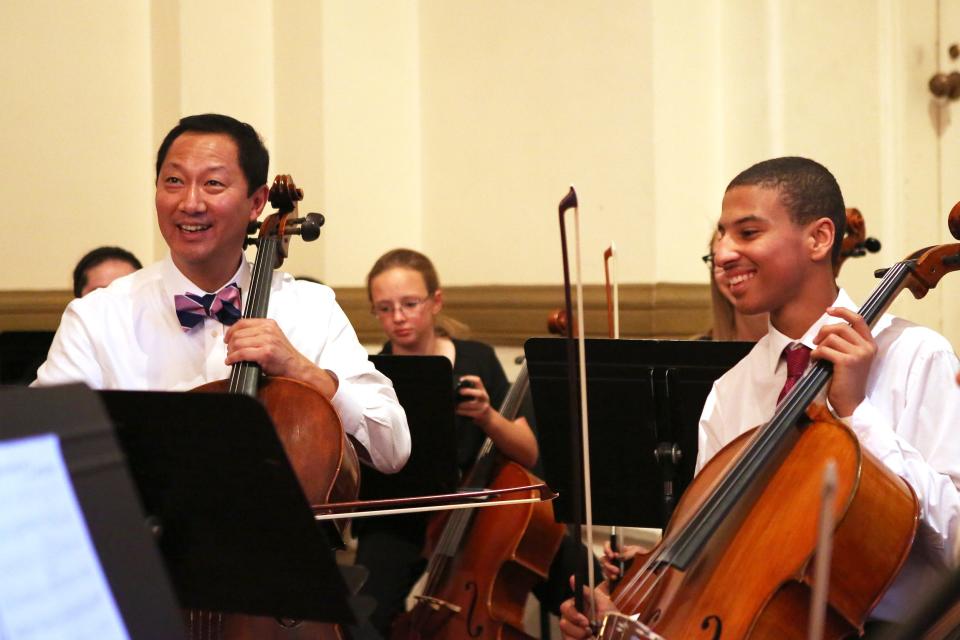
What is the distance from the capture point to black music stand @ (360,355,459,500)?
2.50 meters

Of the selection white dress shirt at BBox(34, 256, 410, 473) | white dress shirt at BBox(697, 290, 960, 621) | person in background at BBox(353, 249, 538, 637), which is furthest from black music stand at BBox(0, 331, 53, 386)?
white dress shirt at BBox(697, 290, 960, 621)

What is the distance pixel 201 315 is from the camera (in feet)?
7.38

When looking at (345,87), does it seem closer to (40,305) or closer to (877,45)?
(40,305)

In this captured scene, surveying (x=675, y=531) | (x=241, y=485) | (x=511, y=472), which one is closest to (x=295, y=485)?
(x=241, y=485)

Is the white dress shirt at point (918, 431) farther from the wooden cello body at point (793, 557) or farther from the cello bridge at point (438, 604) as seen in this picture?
the cello bridge at point (438, 604)

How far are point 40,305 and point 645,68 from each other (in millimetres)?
2138

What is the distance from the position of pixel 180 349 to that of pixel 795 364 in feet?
3.91

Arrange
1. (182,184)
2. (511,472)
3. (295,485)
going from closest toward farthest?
1. (295,485)
2. (182,184)
3. (511,472)

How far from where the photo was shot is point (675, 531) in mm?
1701

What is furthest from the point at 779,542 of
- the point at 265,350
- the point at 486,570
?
the point at 486,570

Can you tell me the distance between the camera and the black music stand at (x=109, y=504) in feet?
3.25

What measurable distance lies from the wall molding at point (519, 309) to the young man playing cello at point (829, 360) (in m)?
1.38

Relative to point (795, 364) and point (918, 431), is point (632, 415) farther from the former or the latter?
point (918, 431)

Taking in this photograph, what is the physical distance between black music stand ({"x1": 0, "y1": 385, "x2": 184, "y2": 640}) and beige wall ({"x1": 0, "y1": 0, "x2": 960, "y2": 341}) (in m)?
2.62
